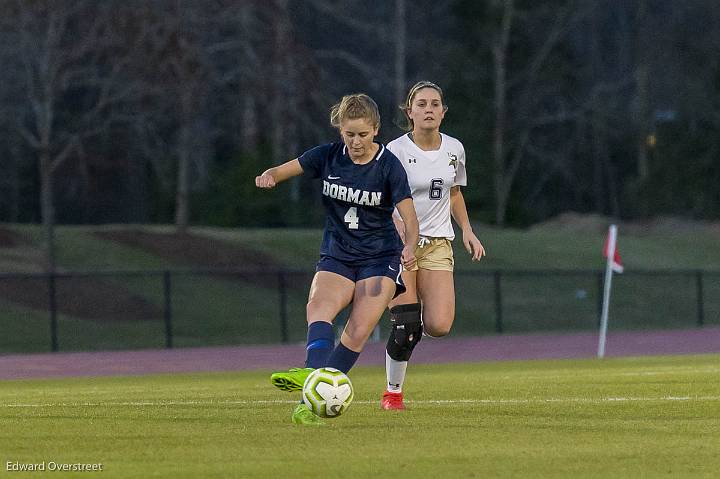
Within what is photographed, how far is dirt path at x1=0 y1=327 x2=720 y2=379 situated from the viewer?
27.0 m

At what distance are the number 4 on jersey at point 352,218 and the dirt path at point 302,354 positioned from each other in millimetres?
14461

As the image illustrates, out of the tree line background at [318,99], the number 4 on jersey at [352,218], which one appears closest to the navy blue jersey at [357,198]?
the number 4 on jersey at [352,218]

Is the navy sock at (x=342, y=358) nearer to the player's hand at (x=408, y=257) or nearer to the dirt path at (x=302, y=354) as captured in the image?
the player's hand at (x=408, y=257)

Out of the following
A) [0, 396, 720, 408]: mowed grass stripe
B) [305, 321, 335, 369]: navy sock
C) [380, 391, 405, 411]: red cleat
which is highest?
[305, 321, 335, 369]: navy sock

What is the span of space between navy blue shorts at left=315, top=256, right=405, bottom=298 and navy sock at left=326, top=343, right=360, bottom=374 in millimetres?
481

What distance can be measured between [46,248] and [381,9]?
35520 millimetres

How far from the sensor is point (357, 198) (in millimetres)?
11258

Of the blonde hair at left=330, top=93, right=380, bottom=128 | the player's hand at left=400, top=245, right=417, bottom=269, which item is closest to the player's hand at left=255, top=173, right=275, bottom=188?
the blonde hair at left=330, top=93, right=380, bottom=128

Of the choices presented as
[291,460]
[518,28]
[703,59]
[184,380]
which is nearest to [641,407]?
[291,460]

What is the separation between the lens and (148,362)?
92.9 ft

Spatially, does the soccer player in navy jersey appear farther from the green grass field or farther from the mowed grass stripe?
the mowed grass stripe

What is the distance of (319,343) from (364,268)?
0.64m

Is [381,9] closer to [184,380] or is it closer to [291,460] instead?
[184,380]

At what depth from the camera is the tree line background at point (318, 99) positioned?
40875 mm
